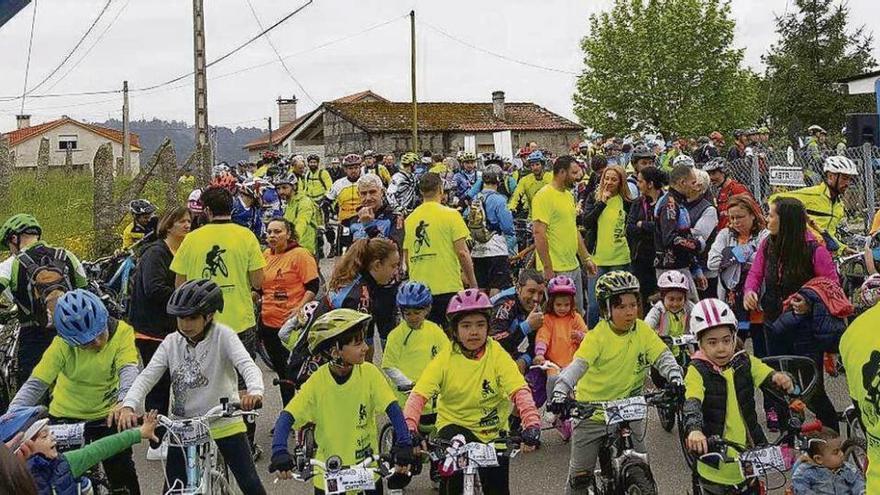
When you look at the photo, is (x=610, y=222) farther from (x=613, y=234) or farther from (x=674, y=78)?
(x=674, y=78)

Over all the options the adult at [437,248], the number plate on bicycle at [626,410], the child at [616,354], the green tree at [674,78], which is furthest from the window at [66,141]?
the number plate on bicycle at [626,410]

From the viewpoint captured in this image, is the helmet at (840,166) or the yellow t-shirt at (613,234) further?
the yellow t-shirt at (613,234)

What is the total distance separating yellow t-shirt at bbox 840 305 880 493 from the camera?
3.87 metres

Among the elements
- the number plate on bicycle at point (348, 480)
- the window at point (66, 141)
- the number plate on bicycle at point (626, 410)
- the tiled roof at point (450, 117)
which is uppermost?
the window at point (66, 141)

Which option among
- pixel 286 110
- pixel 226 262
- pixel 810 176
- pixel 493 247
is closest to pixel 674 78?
pixel 286 110

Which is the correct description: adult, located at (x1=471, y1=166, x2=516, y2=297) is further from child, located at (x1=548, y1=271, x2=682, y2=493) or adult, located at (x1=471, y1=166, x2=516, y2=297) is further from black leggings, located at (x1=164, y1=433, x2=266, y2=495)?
black leggings, located at (x1=164, y1=433, x2=266, y2=495)

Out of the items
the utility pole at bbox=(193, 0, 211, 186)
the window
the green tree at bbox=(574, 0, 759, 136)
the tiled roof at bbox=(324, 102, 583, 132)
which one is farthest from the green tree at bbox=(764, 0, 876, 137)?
the window

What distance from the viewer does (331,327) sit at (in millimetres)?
5523

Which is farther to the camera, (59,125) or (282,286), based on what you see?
(59,125)

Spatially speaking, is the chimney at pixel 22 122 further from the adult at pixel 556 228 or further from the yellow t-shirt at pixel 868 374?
the yellow t-shirt at pixel 868 374

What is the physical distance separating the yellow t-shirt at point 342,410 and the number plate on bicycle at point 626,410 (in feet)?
3.99

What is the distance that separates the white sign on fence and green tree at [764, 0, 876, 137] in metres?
45.1

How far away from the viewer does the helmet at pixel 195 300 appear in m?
5.92

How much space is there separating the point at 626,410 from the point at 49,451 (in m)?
2.98
